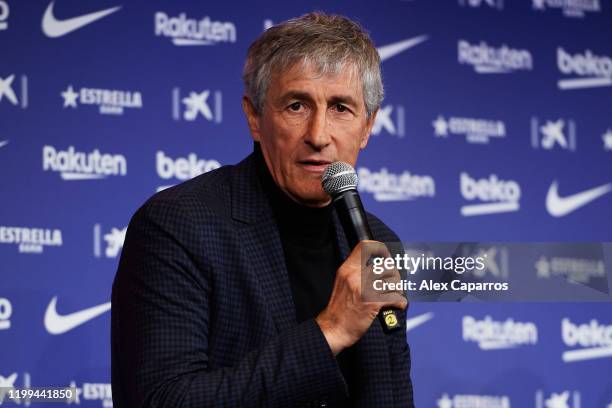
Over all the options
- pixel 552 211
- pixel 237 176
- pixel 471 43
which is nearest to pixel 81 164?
pixel 237 176

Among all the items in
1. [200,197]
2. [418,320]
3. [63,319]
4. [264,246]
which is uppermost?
[200,197]

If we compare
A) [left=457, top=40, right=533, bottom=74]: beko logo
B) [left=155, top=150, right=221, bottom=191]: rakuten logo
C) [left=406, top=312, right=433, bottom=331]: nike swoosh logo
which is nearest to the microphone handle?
[left=155, top=150, right=221, bottom=191]: rakuten logo

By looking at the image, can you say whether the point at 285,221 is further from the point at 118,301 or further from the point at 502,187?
the point at 502,187

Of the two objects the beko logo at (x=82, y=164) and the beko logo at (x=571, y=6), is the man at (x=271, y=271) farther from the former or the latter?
the beko logo at (x=571, y=6)

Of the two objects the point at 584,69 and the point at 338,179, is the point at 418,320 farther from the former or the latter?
the point at 338,179

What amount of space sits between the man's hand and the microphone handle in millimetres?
23

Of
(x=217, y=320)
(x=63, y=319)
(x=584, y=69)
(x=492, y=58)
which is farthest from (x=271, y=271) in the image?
(x=584, y=69)

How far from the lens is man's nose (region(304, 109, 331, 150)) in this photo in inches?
73.6

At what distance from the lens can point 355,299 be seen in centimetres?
150

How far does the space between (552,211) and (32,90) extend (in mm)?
2301

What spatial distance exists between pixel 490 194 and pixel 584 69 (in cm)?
80

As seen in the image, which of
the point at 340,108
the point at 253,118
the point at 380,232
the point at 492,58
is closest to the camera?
the point at 340,108

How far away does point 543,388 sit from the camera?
378cm

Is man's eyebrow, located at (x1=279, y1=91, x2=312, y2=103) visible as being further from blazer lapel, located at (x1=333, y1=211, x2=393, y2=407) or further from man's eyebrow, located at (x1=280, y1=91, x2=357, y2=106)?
blazer lapel, located at (x1=333, y1=211, x2=393, y2=407)
